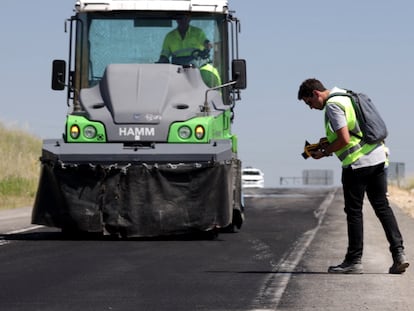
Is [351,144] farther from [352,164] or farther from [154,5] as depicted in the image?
[154,5]

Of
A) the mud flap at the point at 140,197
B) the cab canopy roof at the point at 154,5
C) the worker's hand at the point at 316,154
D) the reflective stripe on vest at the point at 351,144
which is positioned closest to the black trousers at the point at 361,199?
the reflective stripe on vest at the point at 351,144

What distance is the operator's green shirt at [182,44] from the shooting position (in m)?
19.2

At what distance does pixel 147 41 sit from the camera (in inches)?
764

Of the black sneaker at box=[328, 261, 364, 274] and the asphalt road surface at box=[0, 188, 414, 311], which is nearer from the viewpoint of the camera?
the asphalt road surface at box=[0, 188, 414, 311]

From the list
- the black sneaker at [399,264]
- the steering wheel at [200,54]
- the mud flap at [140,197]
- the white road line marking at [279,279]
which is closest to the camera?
the white road line marking at [279,279]

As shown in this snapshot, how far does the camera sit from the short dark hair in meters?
13.0

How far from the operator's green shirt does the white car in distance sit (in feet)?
172

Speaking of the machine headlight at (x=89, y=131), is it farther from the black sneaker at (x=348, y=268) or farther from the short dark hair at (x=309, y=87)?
the black sneaker at (x=348, y=268)

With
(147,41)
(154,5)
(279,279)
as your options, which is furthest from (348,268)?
(154,5)

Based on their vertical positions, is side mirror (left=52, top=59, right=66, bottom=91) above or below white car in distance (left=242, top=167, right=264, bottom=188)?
above

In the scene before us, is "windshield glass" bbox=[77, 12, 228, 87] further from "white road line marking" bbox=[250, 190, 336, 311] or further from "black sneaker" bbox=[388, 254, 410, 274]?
"black sneaker" bbox=[388, 254, 410, 274]

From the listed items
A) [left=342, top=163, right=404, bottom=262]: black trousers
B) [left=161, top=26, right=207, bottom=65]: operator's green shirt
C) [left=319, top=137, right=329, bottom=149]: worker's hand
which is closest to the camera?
[left=342, top=163, right=404, bottom=262]: black trousers

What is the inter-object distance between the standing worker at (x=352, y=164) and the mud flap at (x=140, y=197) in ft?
15.2

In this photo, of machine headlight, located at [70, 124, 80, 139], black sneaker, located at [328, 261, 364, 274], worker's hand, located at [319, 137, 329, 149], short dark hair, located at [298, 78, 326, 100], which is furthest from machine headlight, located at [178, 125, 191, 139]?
black sneaker, located at [328, 261, 364, 274]
